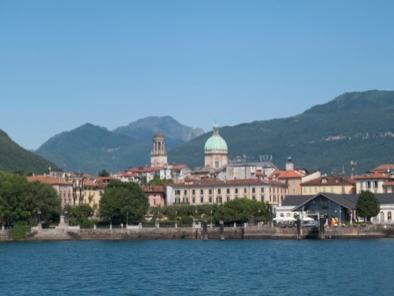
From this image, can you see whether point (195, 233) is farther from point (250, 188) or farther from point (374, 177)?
point (374, 177)

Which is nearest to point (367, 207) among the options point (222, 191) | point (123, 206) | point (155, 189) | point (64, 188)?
point (123, 206)

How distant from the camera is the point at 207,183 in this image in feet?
467

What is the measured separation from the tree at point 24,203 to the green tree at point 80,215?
3.24 metres

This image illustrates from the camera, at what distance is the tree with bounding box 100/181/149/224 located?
117 metres

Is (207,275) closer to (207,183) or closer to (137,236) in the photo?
(137,236)

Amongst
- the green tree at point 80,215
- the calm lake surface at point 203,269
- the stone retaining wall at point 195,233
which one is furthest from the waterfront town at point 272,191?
the calm lake surface at point 203,269

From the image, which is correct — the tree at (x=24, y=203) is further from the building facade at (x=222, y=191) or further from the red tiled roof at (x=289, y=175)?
the red tiled roof at (x=289, y=175)

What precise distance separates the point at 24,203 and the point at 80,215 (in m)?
9.95

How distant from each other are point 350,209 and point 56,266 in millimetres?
47730

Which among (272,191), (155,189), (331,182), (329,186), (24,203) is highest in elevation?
(331,182)

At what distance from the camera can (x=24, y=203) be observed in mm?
114000

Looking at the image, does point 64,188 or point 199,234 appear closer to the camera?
point 199,234

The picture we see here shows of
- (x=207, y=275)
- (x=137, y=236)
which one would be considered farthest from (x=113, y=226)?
(x=207, y=275)

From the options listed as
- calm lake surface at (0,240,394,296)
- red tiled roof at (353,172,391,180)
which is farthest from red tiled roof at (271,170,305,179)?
calm lake surface at (0,240,394,296)
